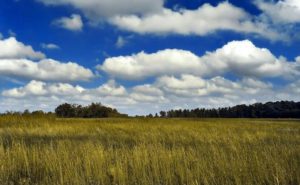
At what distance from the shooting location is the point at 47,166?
7.85 meters

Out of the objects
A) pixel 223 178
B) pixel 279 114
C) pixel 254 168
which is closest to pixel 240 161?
pixel 254 168

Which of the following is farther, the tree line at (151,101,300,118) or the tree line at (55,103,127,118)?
the tree line at (151,101,300,118)

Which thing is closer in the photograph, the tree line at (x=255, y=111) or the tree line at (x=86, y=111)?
the tree line at (x=86, y=111)

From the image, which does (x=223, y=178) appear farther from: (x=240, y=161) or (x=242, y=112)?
(x=242, y=112)

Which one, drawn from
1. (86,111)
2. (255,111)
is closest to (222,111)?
(255,111)

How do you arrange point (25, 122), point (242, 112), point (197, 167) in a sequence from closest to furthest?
point (197, 167)
point (25, 122)
point (242, 112)

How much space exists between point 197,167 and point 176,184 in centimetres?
57

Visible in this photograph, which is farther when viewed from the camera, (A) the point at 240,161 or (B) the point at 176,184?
(A) the point at 240,161

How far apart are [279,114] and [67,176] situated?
114249mm

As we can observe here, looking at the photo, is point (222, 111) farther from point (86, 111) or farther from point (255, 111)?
point (86, 111)

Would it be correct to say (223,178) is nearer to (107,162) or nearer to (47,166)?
(107,162)

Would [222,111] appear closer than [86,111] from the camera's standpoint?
No

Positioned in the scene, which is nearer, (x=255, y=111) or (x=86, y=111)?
(x=86, y=111)

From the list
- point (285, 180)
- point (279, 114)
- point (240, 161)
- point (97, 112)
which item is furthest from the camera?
point (279, 114)
